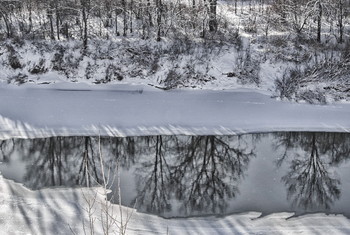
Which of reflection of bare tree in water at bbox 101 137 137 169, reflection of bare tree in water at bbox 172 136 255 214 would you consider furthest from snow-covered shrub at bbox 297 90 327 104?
reflection of bare tree in water at bbox 101 137 137 169

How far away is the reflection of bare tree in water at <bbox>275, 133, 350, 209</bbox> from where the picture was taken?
12117 millimetres

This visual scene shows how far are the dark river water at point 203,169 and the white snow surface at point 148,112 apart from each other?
835 mm

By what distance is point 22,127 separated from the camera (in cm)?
1681

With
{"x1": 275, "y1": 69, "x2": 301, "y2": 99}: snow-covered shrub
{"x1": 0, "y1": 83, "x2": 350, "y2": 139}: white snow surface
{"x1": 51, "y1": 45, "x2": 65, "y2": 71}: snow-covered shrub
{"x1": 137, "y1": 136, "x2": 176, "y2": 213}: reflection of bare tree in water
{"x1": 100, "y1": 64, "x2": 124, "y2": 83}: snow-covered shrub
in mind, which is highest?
{"x1": 51, "y1": 45, "x2": 65, "y2": 71}: snow-covered shrub

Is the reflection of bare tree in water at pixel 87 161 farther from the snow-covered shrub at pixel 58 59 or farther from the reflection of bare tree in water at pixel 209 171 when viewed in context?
the snow-covered shrub at pixel 58 59

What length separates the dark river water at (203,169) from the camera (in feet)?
38.4

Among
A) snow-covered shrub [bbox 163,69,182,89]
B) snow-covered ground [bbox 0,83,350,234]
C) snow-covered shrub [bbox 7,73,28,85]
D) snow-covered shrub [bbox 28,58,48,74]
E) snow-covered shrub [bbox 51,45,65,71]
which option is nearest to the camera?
snow-covered ground [bbox 0,83,350,234]

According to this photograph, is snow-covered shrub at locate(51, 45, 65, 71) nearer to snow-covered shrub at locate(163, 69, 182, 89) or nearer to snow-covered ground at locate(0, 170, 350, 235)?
snow-covered shrub at locate(163, 69, 182, 89)

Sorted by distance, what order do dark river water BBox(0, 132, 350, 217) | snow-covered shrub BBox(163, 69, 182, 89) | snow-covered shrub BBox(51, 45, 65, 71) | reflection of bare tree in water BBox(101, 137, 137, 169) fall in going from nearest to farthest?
1. dark river water BBox(0, 132, 350, 217)
2. reflection of bare tree in water BBox(101, 137, 137, 169)
3. snow-covered shrub BBox(163, 69, 182, 89)
4. snow-covered shrub BBox(51, 45, 65, 71)

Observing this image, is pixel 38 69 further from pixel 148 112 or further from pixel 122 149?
pixel 122 149

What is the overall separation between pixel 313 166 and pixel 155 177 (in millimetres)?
4868

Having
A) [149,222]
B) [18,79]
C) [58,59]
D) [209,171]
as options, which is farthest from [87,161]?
[58,59]

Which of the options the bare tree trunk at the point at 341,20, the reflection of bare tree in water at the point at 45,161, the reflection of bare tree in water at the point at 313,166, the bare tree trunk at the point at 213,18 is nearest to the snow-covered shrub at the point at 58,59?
the bare tree trunk at the point at 213,18

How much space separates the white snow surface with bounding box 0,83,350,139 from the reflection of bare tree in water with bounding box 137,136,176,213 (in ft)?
3.81
